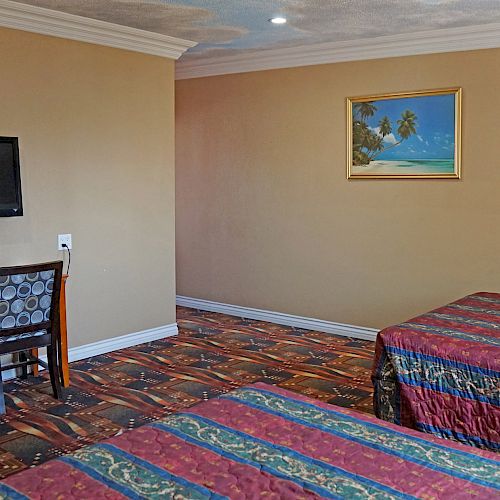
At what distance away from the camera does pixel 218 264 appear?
653cm

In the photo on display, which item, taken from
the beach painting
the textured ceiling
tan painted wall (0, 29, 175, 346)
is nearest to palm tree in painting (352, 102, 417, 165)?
the beach painting

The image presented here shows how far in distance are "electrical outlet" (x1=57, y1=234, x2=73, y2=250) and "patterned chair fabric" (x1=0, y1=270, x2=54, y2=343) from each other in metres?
0.85

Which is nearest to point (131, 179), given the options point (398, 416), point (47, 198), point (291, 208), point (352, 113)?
point (47, 198)

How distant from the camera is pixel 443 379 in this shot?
9.96 ft

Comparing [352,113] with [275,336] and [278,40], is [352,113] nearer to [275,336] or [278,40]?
[278,40]

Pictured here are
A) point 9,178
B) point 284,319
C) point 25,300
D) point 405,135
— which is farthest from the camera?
point 284,319

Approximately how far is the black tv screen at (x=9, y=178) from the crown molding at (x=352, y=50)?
96.8 inches

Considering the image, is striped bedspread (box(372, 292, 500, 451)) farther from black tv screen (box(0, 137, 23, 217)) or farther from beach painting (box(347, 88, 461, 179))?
black tv screen (box(0, 137, 23, 217))

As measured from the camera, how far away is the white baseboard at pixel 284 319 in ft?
18.4

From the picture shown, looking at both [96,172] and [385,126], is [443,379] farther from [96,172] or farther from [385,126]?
[96,172]

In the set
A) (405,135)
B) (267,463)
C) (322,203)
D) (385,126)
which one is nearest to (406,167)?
(405,135)

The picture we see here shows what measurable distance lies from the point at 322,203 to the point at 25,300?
279 cm

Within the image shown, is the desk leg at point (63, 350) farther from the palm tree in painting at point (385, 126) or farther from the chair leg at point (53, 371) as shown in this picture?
the palm tree in painting at point (385, 126)

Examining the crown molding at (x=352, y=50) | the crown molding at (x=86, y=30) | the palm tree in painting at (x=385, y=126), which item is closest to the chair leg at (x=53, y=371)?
the crown molding at (x=86, y=30)
